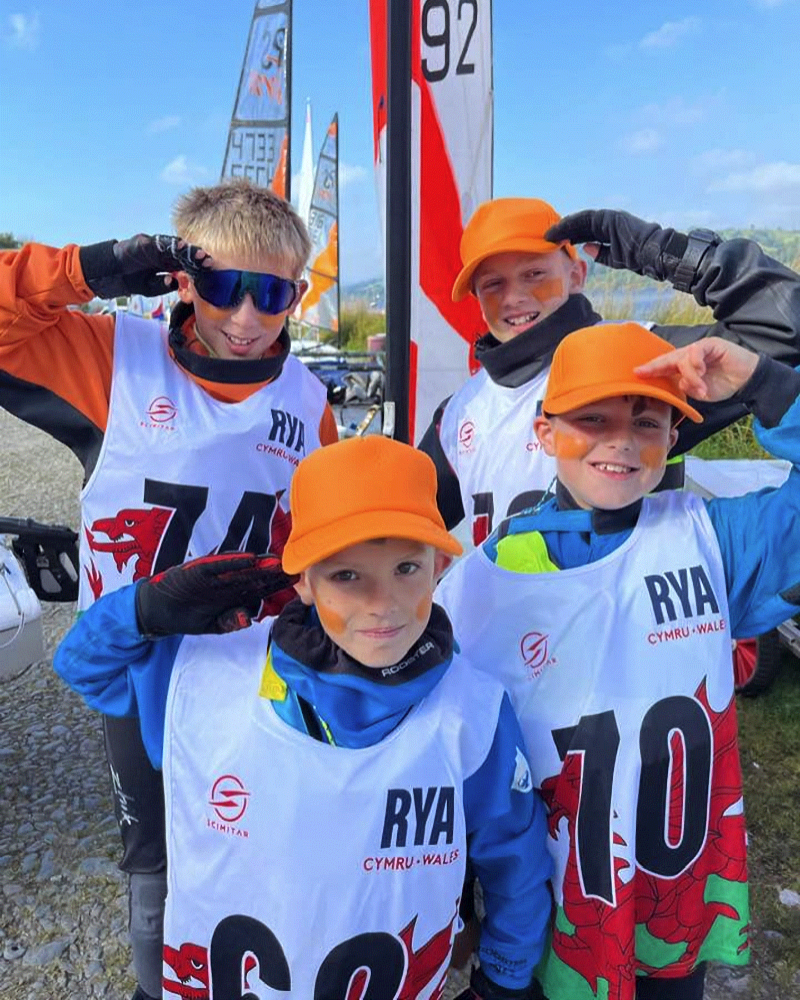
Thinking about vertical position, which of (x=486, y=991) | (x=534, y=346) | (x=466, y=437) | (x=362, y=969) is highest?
(x=534, y=346)

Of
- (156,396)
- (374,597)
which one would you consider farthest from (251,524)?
(374,597)

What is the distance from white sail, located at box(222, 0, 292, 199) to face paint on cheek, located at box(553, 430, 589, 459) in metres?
7.03

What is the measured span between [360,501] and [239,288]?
31.2 inches

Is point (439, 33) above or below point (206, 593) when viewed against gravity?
above

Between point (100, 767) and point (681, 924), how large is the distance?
8.61ft

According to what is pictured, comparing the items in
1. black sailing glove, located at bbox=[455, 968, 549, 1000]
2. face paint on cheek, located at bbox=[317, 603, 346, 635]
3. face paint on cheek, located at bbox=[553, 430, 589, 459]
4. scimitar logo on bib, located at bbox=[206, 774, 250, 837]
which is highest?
face paint on cheek, located at bbox=[553, 430, 589, 459]

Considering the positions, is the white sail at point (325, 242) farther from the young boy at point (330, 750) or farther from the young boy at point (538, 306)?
the young boy at point (330, 750)

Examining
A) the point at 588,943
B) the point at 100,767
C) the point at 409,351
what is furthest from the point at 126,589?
the point at 100,767

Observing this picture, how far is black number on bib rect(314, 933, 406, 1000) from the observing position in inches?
49.7

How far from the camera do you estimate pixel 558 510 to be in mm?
1564

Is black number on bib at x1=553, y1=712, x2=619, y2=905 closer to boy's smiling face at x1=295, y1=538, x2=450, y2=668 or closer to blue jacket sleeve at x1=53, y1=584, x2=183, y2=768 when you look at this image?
boy's smiling face at x1=295, y1=538, x2=450, y2=668

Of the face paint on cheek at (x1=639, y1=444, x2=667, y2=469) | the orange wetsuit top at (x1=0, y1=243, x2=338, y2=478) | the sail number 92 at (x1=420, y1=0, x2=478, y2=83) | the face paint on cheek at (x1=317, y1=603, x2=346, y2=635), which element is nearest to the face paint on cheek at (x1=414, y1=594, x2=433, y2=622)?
the face paint on cheek at (x1=317, y1=603, x2=346, y2=635)

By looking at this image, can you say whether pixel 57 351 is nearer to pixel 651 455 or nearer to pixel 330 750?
pixel 330 750

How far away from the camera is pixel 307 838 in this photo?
1.23m
